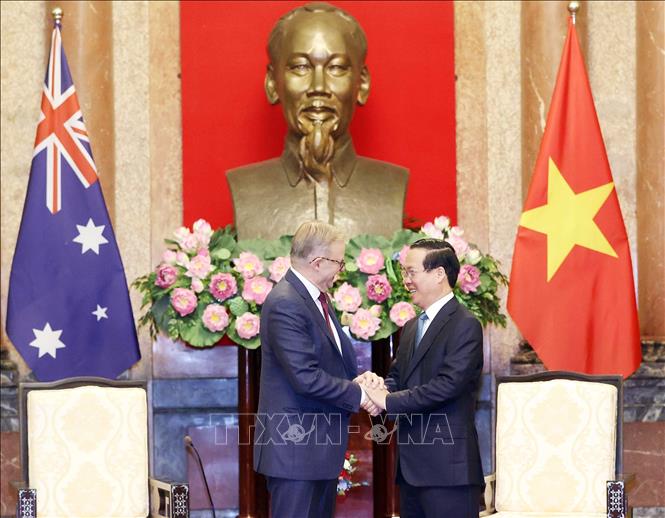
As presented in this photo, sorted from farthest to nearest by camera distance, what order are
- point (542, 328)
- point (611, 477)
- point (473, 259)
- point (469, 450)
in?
1. point (542, 328)
2. point (473, 259)
3. point (611, 477)
4. point (469, 450)

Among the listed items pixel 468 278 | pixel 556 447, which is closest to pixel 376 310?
pixel 468 278

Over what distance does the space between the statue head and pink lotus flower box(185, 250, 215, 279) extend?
0.94m

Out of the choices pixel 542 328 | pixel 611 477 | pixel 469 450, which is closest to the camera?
pixel 469 450

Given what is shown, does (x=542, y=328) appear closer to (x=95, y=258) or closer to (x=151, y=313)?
(x=151, y=313)

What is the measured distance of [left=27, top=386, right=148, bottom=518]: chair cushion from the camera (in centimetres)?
457

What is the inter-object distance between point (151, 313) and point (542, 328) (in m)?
1.90

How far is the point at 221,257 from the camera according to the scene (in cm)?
538

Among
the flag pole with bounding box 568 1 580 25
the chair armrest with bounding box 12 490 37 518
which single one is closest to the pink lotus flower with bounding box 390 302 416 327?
the chair armrest with bounding box 12 490 37 518

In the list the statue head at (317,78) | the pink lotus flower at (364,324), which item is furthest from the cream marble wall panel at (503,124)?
the pink lotus flower at (364,324)

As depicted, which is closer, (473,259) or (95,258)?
(473,259)

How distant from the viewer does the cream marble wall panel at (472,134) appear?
6.80 m

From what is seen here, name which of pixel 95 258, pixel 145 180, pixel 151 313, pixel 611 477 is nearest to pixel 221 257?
pixel 151 313

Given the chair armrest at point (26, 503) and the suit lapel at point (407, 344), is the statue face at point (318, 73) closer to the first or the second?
the suit lapel at point (407, 344)

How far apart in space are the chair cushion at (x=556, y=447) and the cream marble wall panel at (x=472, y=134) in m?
2.25
